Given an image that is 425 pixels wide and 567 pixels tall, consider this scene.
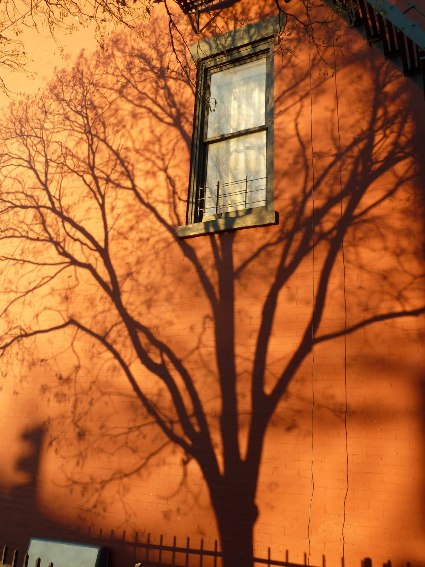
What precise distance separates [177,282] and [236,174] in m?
1.67

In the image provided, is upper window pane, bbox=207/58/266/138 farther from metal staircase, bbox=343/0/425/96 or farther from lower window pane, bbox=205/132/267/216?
metal staircase, bbox=343/0/425/96

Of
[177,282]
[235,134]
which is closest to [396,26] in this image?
[235,134]

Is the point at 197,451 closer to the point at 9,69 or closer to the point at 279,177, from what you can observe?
the point at 279,177

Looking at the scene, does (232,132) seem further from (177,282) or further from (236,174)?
(177,282)

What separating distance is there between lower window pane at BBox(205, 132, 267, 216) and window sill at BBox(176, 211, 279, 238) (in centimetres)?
36

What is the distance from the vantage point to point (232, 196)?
634 cm

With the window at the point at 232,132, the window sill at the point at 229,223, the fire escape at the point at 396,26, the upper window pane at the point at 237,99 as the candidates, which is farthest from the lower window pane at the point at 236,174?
the fire escape at the point at 396,26

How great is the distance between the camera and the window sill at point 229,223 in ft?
18.5

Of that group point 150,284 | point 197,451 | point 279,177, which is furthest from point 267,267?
point 197,451

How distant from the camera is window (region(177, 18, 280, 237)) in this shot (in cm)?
615

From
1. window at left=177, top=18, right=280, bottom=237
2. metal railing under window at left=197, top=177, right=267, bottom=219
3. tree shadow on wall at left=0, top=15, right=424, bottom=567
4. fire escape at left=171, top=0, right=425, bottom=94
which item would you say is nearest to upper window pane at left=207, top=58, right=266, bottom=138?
window at left=177, top=18, right=280, bottom=237

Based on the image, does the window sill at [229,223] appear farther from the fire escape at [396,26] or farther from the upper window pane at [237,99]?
the fire escape at [396,26]

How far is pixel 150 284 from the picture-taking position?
6.32 meters

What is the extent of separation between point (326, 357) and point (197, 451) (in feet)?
5.82
